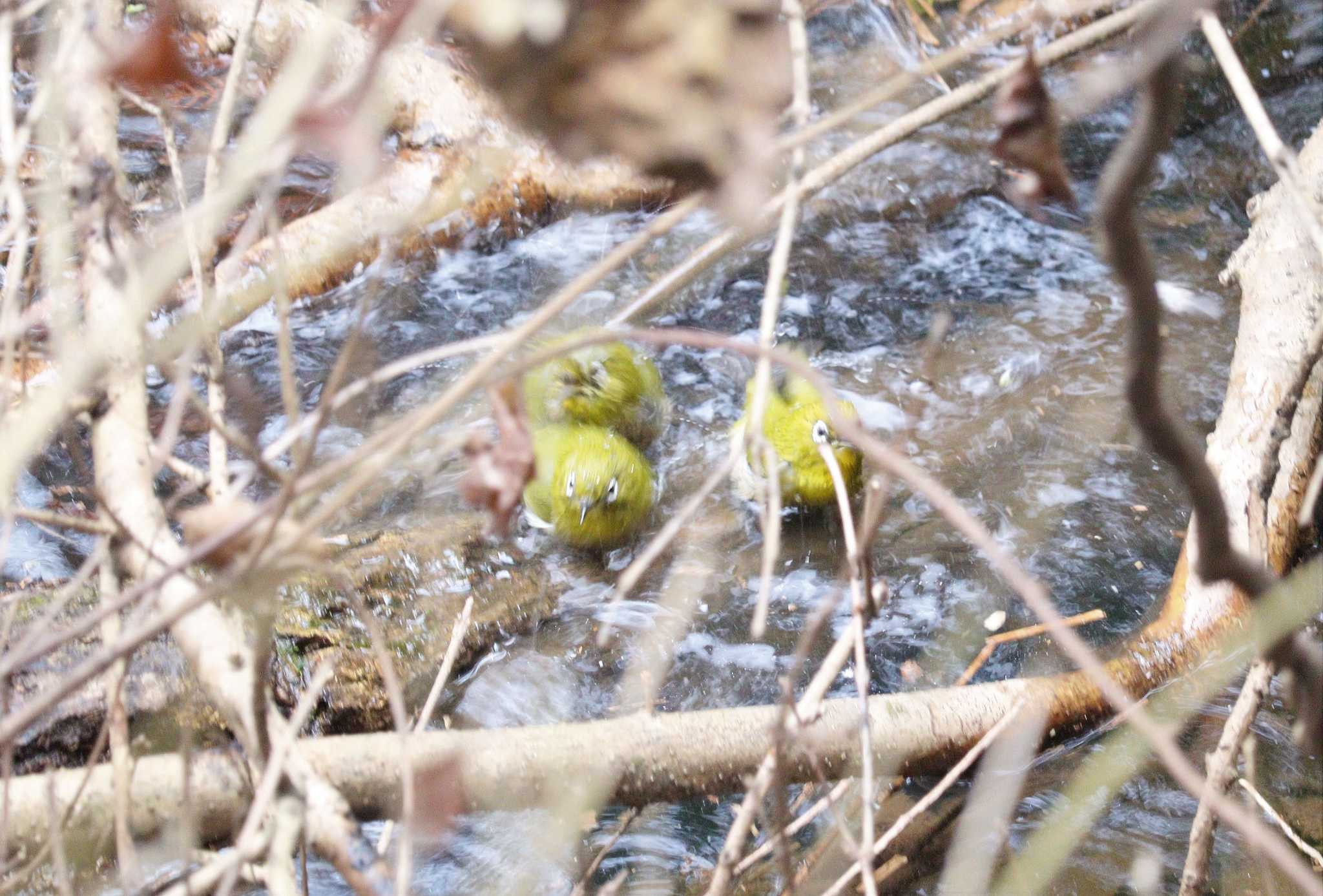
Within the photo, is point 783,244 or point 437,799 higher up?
point 783,244

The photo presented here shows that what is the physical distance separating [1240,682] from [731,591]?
1.61m

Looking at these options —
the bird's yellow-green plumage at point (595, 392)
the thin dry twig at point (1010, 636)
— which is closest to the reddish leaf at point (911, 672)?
the thin dry twig at point (1010, 636)

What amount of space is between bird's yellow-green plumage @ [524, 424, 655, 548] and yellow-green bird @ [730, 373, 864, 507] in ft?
1.32

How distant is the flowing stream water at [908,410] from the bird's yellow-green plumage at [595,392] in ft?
1.02

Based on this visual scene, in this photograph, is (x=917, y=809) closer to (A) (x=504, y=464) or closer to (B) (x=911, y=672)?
(A) (x=504, y=464)

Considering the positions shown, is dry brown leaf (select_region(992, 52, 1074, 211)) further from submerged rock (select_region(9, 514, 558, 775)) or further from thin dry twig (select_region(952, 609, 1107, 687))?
thin dry twig (select_region(952, 609, 1107, 687))

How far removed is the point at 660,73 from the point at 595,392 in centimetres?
298

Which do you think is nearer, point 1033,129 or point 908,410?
point 1033,129

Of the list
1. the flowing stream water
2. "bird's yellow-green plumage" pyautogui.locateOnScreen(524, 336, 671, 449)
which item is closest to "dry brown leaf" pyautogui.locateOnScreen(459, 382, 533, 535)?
the flowing stream water

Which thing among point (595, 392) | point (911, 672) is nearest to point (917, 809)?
point (911, 672)

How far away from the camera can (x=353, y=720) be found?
273 centimetres

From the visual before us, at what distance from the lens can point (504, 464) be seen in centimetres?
124

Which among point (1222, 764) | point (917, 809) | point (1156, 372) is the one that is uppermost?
point (1156, 372)

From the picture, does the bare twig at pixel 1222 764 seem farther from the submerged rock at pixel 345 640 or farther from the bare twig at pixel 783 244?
the submerged rock at pixel 345 640
